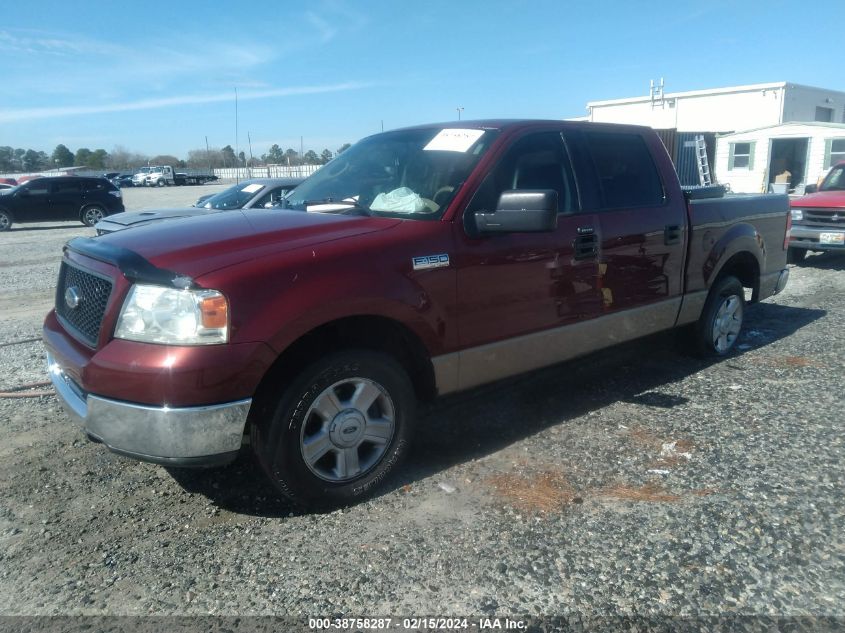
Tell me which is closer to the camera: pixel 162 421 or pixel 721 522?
pixel 162 421

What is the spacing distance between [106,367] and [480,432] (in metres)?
2.30

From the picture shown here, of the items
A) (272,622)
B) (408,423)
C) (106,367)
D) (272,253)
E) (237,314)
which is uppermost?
(272,253)

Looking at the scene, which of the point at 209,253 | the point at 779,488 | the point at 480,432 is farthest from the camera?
the point at 480,432

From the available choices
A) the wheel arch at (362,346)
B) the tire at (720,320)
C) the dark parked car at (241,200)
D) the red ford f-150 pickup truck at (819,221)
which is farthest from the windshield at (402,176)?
the red ford f-150 pickup truck at (819,221)

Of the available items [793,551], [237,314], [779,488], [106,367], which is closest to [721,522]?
[793,551]

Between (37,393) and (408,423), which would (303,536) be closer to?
(408,423)

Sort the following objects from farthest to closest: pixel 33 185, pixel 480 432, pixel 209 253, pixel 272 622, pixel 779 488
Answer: pixel 33 185
pixel 480 432
pixel 779 488
pixel 209 253
pixel 272 622

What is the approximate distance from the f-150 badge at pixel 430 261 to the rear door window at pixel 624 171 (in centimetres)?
144

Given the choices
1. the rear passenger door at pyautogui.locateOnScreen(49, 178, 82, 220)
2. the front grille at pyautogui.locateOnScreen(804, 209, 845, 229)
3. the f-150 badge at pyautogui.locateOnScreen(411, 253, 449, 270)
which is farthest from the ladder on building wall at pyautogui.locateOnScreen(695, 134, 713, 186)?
the f-150 badge at pyautogui.locateOnScreen(411, 253, 449, 270)

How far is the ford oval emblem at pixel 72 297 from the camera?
10.9ft

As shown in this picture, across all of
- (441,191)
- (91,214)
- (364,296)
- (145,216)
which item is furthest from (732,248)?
(91,214)

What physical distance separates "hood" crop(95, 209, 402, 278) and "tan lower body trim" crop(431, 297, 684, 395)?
848 mm

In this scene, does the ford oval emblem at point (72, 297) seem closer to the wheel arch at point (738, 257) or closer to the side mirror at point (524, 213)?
the side mirror at point (524, 213)

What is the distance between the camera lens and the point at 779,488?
3473mm
